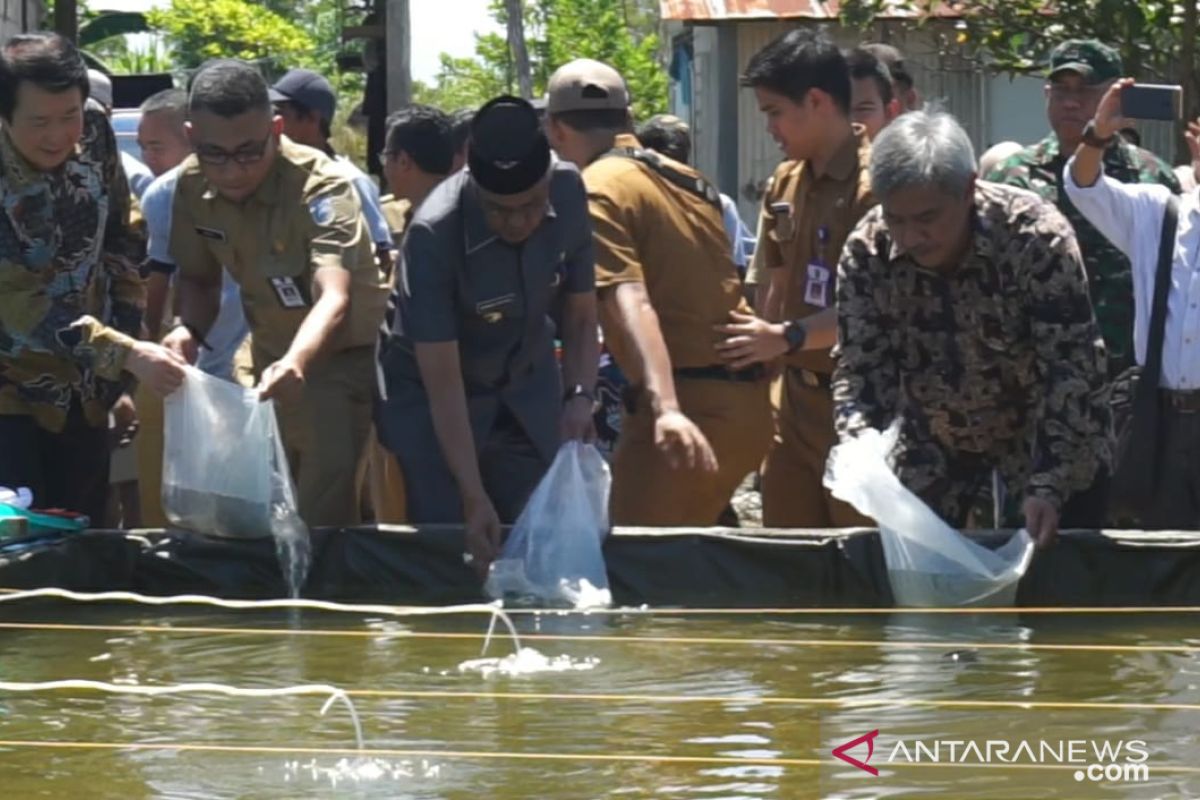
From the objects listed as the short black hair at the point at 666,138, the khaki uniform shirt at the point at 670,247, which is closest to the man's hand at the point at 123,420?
the khaki uniform shirt at the point at 670,247

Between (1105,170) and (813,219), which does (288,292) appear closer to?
(813,219)

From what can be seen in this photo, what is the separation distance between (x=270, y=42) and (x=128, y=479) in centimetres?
4353

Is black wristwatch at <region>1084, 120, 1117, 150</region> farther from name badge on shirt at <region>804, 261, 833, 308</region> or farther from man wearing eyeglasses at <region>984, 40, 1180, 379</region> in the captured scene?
name badge on shirt at <region>804, 261, 833, 308</region>

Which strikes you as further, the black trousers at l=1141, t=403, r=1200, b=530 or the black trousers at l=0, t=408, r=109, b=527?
the black trousers at l=1141, t=403, r=1200, b=530

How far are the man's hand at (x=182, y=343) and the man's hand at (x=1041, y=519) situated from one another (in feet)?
7.71

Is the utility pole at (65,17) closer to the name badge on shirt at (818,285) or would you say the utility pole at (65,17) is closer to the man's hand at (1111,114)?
the name badge on shirt at (818,285)

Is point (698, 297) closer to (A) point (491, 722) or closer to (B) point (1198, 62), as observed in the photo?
(A) point (491, 722)

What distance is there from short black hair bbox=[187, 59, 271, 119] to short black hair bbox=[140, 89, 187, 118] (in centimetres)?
255

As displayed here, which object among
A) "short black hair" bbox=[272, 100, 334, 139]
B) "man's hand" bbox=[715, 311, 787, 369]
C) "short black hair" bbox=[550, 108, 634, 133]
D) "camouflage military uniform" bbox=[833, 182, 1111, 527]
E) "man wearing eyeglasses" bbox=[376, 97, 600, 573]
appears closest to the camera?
"camouflage military uniform" bbox=[833, 182, 1111, 527]

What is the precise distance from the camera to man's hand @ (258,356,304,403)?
583 centimetres

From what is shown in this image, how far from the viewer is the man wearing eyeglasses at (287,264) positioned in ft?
20.2

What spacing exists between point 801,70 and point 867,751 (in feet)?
8.15

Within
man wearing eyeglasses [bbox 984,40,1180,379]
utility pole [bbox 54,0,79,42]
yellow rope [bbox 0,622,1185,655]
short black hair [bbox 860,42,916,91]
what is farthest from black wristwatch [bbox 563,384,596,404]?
utility pole [bbox 54,0,79,42]

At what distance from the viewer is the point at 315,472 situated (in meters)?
6.47
